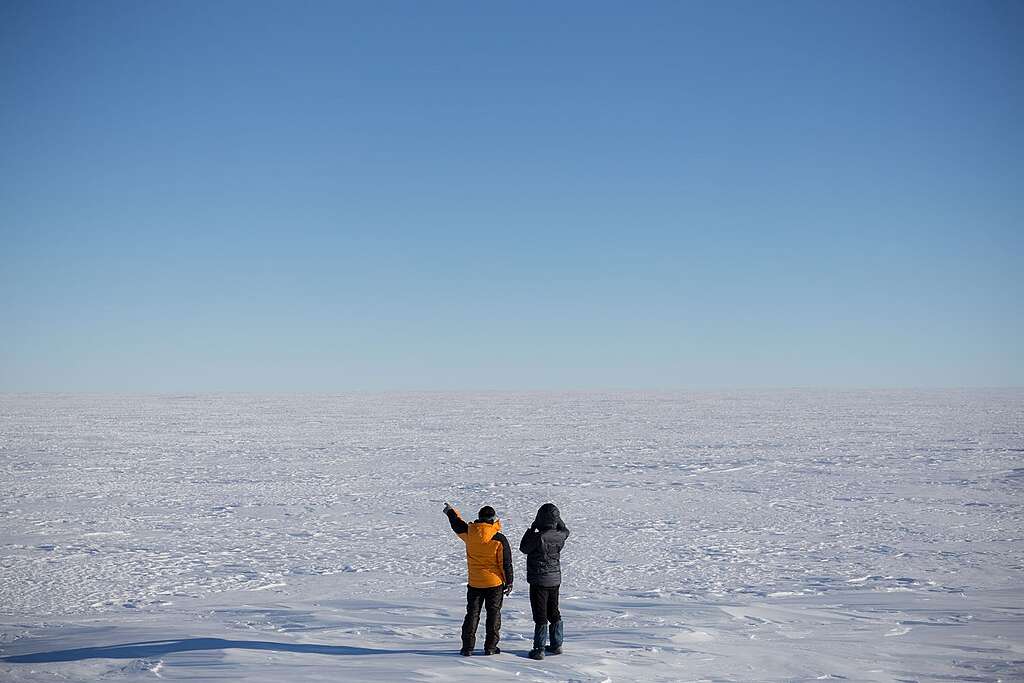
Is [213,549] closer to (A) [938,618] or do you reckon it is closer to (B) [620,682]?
(B) [620,682]

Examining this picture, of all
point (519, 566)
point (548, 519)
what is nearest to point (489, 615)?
point (548, 519)

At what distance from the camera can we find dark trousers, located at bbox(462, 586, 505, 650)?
497cm

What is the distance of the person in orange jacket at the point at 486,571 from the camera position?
497 cm

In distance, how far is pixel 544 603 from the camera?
198 inches

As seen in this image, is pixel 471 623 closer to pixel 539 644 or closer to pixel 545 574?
pixel 539 644

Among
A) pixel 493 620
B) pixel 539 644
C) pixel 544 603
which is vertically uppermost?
pixel 544 603

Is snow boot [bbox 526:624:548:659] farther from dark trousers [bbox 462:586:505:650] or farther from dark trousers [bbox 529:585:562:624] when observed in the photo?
dark trousers [bbox 462:586:505:650]

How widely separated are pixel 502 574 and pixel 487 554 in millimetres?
190

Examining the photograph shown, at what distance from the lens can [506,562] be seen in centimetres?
497

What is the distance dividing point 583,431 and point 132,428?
1714cm

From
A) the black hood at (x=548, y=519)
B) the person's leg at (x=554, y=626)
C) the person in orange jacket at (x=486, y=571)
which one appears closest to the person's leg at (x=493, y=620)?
the person in orange jacket at (x=486, y=571)

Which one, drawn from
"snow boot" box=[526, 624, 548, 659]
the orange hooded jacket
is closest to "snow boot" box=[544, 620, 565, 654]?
"snow boot" box=[526, 624, 548, 659]

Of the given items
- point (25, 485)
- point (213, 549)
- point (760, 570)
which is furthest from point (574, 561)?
point (25, 485)

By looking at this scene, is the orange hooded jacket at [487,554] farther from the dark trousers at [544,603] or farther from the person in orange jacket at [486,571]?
the dark trousers at [544,603]
